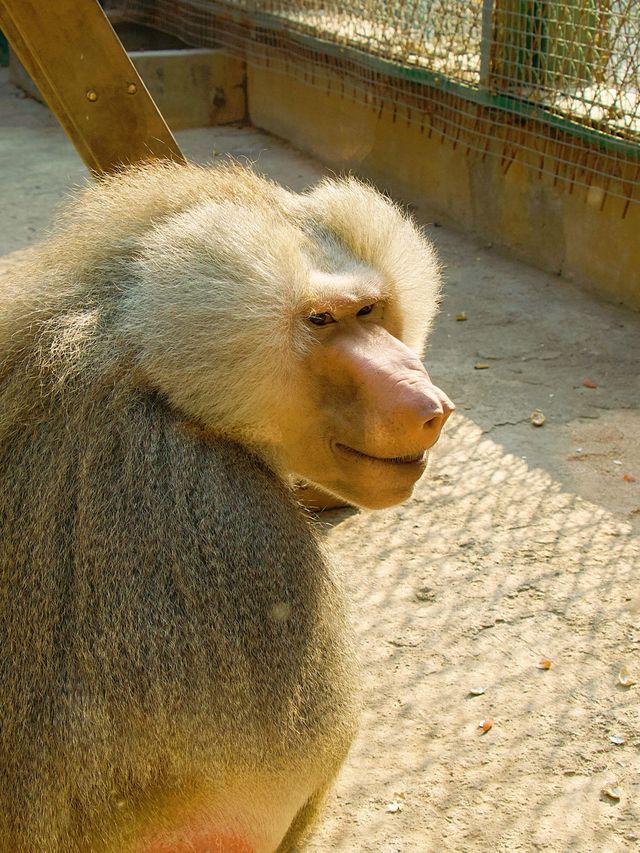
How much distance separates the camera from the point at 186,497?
1664mm

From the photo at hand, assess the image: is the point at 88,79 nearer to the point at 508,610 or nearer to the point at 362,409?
the point at 362,409

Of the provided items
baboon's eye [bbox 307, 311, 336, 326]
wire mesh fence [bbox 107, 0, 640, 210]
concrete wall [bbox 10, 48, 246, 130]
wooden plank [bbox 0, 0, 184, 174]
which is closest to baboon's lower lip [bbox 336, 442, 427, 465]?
baboon's eye [bbox 307, 311, 336, 326]

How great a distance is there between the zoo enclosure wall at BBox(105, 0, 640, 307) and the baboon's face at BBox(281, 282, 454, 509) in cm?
277

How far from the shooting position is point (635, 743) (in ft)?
7.64

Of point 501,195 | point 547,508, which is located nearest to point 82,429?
point 547,508

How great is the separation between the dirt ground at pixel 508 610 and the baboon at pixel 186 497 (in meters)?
0.49

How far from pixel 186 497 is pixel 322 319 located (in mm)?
433

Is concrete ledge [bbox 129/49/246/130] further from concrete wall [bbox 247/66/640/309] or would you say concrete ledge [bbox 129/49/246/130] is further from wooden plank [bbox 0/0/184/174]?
wooden plank [bbox 0/0/184/174]

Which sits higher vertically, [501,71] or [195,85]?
[501,71]

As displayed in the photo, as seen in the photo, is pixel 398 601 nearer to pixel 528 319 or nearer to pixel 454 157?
pixel 528 319

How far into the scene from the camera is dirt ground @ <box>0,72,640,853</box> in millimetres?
2195

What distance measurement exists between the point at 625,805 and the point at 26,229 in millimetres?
4660

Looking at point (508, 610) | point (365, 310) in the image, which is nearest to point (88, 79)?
point (365, 310)

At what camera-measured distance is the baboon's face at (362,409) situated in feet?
5.81
